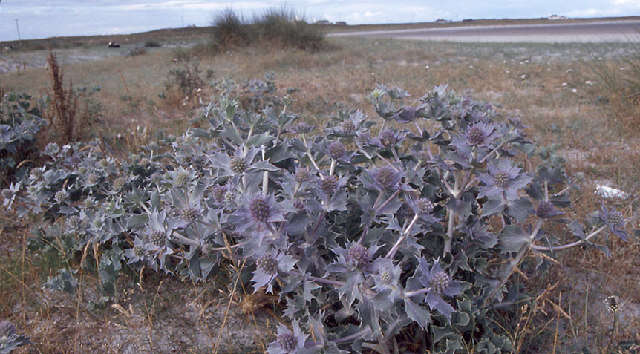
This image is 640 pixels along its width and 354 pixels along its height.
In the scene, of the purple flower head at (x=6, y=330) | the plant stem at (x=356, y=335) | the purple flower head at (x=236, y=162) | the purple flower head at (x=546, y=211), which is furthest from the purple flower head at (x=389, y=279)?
the purple flower head at (x=6, y=330)

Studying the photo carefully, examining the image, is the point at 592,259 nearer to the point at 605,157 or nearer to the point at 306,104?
the point at 605,157

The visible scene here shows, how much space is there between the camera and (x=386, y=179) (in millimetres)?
1591

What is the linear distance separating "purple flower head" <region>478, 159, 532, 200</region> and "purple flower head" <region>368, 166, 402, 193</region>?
34 centimetres

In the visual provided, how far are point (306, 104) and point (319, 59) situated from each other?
466cm

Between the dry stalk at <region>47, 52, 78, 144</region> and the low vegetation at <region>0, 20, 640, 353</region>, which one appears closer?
the low vegetation at <region>0, 20, 640, 353</region>

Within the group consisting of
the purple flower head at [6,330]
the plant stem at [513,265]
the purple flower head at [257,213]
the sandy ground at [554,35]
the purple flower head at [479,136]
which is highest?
the sandy ground at [554,35]

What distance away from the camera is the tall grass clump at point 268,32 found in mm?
12711

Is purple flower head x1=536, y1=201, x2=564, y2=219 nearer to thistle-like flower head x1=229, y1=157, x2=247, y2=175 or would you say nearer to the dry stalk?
thistle-like flower head x1=229, y1=157, x2=247, y2=175

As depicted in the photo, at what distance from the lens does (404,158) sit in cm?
202

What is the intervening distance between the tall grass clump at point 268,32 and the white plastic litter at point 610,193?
1028cm

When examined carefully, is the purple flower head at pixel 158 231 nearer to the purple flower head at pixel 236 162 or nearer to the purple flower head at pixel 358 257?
the purple flower head at pixel 236 162

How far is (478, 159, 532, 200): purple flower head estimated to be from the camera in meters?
1.60

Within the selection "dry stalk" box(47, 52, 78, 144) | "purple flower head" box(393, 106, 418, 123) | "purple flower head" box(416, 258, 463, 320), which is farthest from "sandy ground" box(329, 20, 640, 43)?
"dry stalk" box(47, 52, 78, 144)

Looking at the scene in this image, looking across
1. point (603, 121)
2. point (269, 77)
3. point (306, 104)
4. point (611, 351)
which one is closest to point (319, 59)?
point (306, 104)
